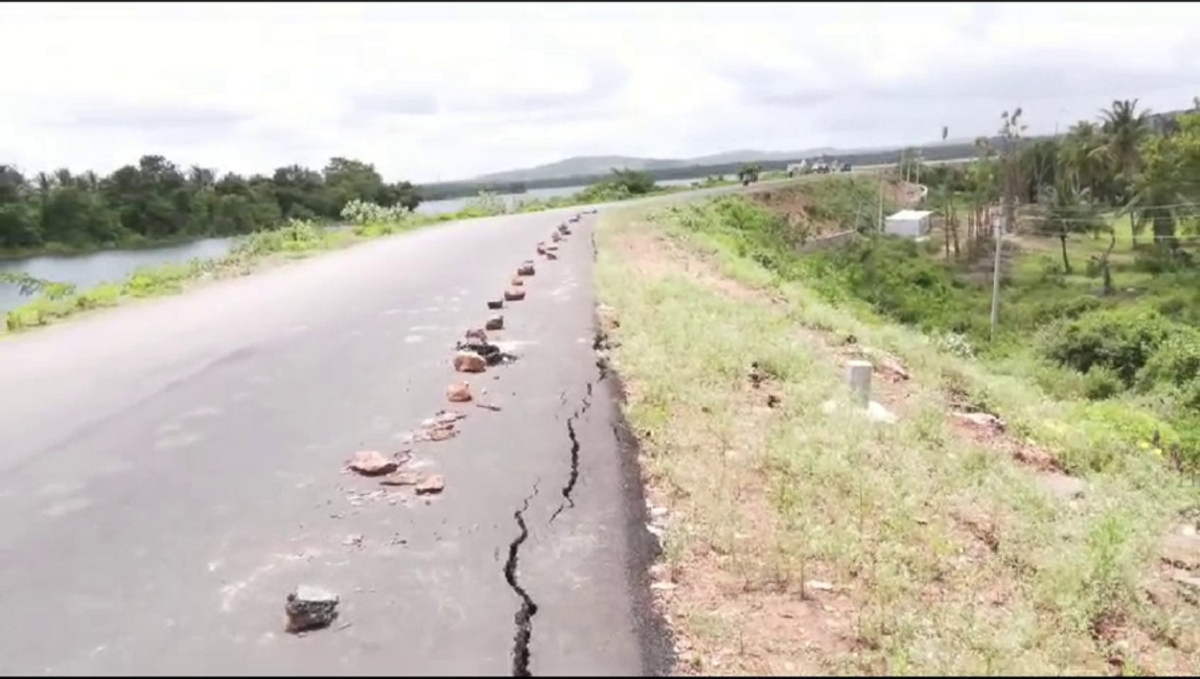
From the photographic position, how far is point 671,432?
653cm

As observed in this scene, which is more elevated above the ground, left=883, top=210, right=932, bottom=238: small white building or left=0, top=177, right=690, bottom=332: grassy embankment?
left=0, top=177, right=690, bottom=332: grassy embankment

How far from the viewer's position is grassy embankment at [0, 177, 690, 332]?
1161 cm

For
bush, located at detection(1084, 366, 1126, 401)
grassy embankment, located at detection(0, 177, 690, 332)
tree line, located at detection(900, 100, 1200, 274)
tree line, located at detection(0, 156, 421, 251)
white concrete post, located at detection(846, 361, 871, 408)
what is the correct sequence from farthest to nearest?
1. tree line, located at detection(900, 100, 1200, 274)
2. tree line, located at detection(0, 156, 421, 251)
3. bush, located at detection(1084, 366, 1126, 401)
4. grassy embankment, located at detection(0, 177, 690, 332)
5. white concrete post, located at detection(846, 361, 871, 408)

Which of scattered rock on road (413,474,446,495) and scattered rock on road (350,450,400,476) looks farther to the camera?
scattered rock on road (350,450,400,476)

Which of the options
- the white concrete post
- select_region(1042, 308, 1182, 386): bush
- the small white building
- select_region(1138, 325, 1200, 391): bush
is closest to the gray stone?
the white concrete post

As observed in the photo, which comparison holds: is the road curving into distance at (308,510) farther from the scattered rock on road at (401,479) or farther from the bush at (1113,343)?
the bush at (1113,343)

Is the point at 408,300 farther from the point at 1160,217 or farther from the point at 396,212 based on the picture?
the point at 1160,217

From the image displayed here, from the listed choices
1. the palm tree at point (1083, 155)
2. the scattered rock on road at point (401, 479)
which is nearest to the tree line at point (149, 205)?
the scattered rock on road at point (401, 479)

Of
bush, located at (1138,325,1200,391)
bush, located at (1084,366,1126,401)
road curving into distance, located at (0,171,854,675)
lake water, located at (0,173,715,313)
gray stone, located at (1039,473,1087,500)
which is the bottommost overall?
bush, located at (1084,366,1126,401)

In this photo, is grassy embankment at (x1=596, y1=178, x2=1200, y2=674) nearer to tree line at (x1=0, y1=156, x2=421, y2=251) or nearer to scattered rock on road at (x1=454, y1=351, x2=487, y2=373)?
scattered rock on road at (x1=454, y1=351, x2=487, y2=373)

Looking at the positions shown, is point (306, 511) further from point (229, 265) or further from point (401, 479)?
point (229, 265)

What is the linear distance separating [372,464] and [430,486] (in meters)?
0.51

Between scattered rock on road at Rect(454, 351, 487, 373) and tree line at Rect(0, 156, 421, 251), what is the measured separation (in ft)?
72.3

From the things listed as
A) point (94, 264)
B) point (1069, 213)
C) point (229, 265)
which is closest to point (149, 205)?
point (94, 264)
